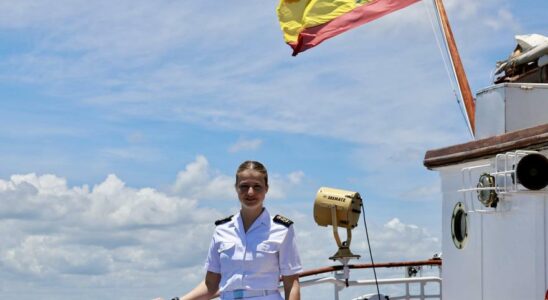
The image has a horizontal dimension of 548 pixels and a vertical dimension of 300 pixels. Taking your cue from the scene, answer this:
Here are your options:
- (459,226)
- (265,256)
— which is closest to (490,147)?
(459,226)

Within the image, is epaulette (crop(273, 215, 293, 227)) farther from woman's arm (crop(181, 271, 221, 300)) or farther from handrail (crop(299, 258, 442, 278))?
handrail (crop(299, 258, 442, 278))

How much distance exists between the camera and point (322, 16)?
12.5 metres

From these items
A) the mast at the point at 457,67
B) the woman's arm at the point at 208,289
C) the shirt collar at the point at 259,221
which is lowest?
the woman's arm at the point at 208,289

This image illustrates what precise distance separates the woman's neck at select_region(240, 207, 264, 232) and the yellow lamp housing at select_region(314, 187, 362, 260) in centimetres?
355

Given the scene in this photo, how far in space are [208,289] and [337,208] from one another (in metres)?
3.45

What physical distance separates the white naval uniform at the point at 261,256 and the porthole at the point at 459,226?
339 centimetres

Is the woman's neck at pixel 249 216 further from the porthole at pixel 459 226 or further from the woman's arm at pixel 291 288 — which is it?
the porthole at pixel 459 226

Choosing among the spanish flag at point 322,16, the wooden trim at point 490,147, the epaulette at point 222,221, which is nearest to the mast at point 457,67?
the spanish flag at point 322,16

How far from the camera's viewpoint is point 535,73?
344 inches

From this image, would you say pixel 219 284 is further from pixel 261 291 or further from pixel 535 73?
pixel 535 73

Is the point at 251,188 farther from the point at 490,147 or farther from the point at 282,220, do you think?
the point at 490,147

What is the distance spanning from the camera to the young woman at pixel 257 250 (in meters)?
5.05

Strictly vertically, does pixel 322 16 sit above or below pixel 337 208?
above

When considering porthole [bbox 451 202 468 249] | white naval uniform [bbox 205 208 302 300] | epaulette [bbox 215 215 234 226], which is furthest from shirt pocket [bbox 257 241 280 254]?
porthole [bbox 451 202 468 249]
